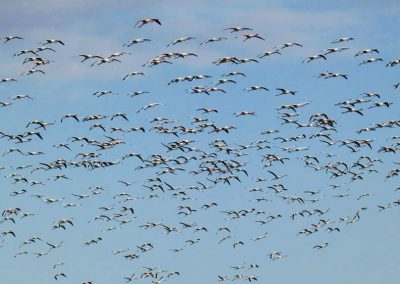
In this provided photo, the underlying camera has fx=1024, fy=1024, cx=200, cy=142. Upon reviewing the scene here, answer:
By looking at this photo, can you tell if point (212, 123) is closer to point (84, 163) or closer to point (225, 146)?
point (225, 146)

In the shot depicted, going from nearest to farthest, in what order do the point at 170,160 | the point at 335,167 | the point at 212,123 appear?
the point at 212,123 < the point at 170,160 < the point at 335,167

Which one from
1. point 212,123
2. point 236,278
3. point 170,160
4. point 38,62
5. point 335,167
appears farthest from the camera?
point 236,278

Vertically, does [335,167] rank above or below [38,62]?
above

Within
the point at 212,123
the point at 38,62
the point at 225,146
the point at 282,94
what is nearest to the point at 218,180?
the point at 225,146

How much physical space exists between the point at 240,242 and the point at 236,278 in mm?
15291

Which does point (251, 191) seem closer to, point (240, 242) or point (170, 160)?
point (240, 242)

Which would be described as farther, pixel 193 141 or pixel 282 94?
pixel 193 141

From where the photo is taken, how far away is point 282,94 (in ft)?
426

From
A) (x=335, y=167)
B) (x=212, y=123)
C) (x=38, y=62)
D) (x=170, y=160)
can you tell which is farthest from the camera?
(x=335, y=167)

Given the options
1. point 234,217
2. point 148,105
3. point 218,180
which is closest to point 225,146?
point 218,180

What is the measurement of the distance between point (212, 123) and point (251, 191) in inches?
1090

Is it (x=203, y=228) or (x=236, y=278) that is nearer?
(x=203, y=228)

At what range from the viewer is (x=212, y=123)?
14688 cm

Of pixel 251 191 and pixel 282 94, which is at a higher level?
pixel 251 191
